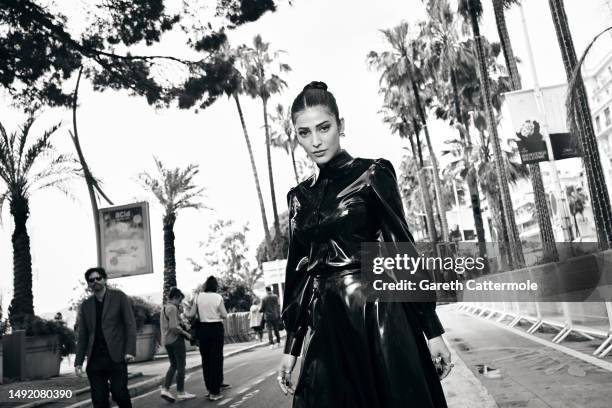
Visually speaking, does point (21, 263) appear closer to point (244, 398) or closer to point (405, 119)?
point (244, 398)

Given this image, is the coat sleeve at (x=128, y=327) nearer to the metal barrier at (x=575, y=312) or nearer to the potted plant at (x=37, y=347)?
the metal barrier at (x=575, y=312)

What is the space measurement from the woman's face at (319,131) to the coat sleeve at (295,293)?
238 millimetres

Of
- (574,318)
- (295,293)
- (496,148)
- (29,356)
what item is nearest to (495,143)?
(496,148)

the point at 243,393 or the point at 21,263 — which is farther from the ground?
the point at 21,263

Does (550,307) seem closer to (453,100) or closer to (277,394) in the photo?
(277,394)

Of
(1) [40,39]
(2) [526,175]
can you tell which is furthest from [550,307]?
(2) [526,175]

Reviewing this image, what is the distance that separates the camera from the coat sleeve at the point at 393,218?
6.11ft

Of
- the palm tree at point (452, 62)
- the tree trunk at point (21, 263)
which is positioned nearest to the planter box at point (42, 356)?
the tree trunk at point (21, 263)

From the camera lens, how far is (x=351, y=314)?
1.87m

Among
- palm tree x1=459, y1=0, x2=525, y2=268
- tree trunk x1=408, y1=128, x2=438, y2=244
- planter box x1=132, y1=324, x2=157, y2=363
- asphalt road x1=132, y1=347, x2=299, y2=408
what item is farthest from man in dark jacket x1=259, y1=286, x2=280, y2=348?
tree trunk x1=408, y1=128, x2=438, y2=244

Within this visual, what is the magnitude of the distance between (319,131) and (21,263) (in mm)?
17150

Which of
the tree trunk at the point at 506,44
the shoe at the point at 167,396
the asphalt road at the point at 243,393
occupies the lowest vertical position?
the asphalt road at the point at 243,393

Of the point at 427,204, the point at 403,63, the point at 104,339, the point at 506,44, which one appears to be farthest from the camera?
the point at 427,204

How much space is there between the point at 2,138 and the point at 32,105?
27.2 ft
